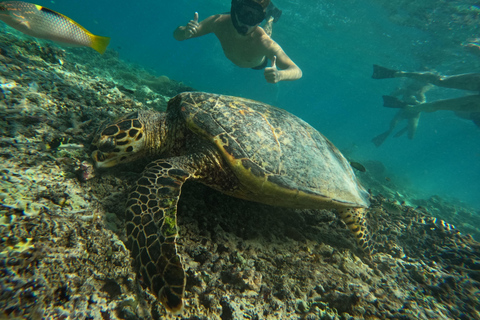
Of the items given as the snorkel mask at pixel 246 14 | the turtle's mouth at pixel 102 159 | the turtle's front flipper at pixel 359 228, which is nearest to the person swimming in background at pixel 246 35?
the snorkel mask at pixel 246 14

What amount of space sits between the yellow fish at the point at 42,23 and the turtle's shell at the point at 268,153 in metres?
1.95

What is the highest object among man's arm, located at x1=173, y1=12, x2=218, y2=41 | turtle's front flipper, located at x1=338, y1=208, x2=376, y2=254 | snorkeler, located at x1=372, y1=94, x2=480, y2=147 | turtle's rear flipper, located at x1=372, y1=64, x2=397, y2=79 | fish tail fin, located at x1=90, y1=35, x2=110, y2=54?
snorkeler, located at x1=372, y1=94, x2=480, y2=147

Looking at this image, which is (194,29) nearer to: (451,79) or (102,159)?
(102,159)

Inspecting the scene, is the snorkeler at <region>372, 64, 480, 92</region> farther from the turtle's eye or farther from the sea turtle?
the turtle's eye

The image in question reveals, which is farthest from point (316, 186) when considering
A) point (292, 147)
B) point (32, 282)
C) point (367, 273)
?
point (32, 282)

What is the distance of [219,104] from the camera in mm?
2590

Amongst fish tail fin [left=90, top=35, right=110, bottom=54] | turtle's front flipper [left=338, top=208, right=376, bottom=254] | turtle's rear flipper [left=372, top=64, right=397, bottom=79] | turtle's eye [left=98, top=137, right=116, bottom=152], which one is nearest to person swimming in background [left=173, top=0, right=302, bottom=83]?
fish tail fin [left=90, top=35, right=110, bottom=54]

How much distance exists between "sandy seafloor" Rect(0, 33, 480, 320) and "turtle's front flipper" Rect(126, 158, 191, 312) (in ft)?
0.26

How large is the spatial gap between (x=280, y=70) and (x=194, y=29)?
7.91 feet

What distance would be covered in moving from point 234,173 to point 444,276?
2988mm

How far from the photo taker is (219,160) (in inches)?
89.7

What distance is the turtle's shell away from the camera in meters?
2.17

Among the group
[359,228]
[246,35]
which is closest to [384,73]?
[246,35]

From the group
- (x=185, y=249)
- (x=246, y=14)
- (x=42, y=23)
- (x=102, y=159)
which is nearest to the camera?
(x=185, y=249)
